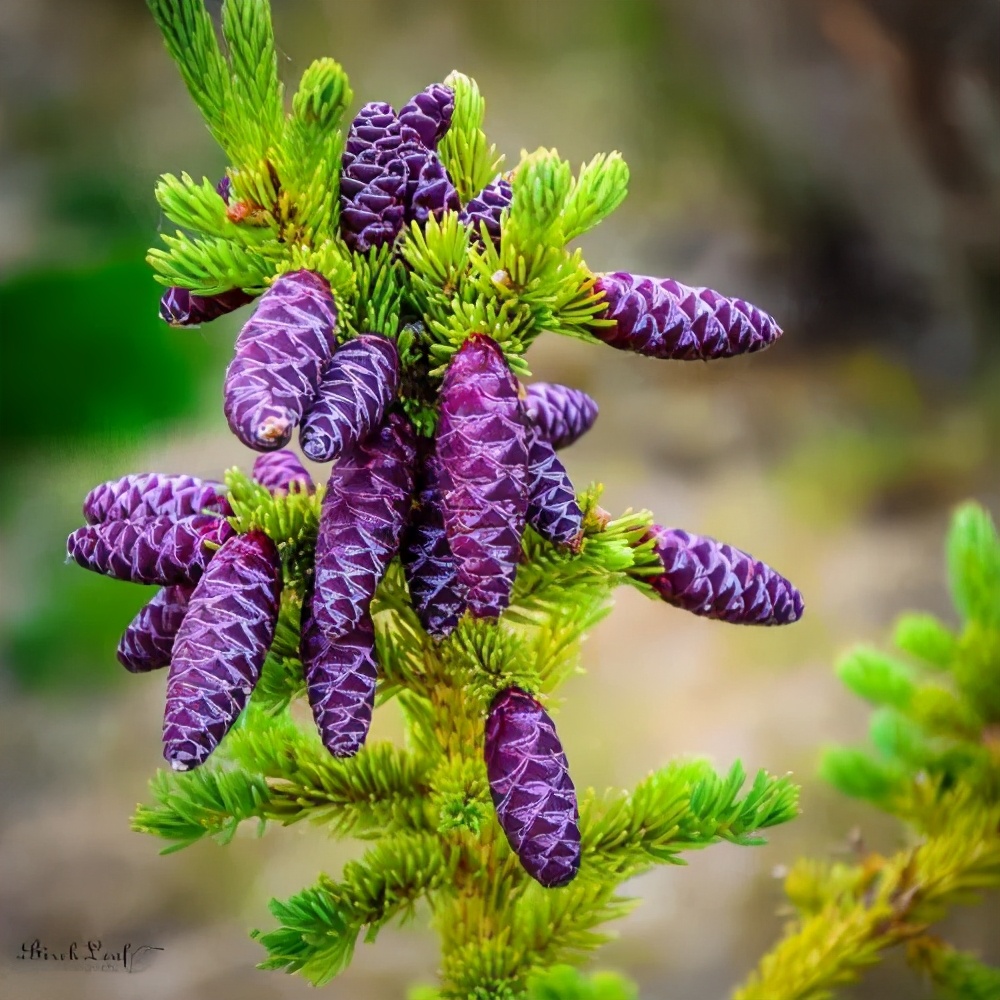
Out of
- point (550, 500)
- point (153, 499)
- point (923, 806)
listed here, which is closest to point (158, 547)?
point (153, 499)

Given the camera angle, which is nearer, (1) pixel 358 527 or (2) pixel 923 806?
(1) pixel 358 527

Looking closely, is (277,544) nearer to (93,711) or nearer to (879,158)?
(93,711)

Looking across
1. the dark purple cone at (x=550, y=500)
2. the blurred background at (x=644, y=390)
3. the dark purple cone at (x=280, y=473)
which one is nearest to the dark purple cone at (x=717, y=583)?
the dark purple cone at (x=550, y=500)

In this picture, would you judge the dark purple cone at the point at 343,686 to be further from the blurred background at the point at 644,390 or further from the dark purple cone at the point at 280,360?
the blurred background at the point at 644,390

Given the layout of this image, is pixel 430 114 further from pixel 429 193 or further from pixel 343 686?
pixel 343 686

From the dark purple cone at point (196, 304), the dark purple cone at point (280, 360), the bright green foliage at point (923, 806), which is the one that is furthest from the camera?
the bright green foliage at point (923, 806)

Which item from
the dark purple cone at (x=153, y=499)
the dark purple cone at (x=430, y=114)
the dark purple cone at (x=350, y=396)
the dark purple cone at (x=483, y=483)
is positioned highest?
the dark purple cone at (x=430, y=114)

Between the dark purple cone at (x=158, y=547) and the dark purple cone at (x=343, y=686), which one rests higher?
the dark purple cone at (x=158, y=547)
